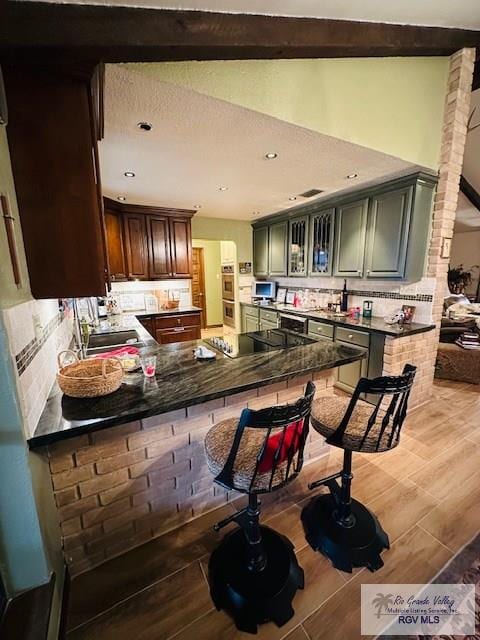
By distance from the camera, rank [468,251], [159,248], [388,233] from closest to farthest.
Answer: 1. [388,233]
2. [159,248]
3. [468,251]

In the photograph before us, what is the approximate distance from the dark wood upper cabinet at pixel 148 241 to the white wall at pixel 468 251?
25.7 ft

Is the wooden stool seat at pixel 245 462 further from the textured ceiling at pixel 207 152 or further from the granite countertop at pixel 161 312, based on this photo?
the granite countertop at pixel 161 312

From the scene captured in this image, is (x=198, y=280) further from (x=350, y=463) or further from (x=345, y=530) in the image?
(x=345, y=530)

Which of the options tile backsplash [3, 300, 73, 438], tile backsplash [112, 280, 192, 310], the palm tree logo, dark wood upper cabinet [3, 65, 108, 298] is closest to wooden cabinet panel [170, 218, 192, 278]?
tile backsplash [112, 280, 192, 310]

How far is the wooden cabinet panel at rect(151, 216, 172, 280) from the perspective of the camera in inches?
157

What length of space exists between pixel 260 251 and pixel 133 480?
14.6ft

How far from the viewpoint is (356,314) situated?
3.51m

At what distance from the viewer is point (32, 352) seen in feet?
3.65

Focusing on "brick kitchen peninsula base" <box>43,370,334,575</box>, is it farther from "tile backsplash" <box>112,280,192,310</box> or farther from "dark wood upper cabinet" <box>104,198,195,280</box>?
"tile backsplash" <box>112,280,192,310</box>

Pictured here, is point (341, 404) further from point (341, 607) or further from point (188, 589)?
point (188, 589)

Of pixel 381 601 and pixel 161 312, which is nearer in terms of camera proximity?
pixel 381 601

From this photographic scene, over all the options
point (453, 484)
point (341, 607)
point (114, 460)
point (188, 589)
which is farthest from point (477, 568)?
point (114, 460)

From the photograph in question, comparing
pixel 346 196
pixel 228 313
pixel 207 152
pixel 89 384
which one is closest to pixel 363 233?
pixel 346 196

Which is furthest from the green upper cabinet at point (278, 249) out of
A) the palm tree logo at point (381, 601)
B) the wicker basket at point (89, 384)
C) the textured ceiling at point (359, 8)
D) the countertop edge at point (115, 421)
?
the palm tree logo at point (381, 601)
